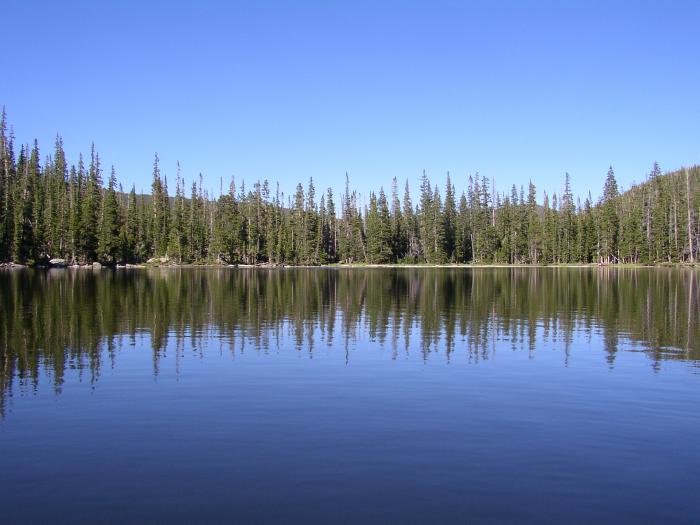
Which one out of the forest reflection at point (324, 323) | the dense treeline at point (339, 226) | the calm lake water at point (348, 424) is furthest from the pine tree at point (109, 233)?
the calm lake water at point (348, 424)

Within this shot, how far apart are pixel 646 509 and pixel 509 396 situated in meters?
7.07

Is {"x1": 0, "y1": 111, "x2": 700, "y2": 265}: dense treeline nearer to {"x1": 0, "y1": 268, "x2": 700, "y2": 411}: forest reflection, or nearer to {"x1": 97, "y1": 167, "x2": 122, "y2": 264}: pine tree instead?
{"x1": 97, "y1": 167, "x2": 122, "y2": 264}: pine tree

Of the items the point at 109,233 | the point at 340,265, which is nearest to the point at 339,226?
the point at 340,265

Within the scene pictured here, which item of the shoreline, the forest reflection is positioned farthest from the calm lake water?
the shoreline

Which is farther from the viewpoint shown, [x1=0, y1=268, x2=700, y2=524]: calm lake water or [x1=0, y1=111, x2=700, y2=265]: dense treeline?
[x1=0, y1=111, x2=700, y2=265]: dense treeline

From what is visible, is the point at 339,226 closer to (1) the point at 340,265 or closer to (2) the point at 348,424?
(1) the point at 340,265

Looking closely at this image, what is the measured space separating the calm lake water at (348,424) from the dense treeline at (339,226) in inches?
4111

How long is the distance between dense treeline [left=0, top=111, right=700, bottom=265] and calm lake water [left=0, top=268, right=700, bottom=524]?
104 m

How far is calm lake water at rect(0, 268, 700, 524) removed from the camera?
9281 mm

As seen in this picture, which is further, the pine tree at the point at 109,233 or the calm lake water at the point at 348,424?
the pine tree at the point at 109,233

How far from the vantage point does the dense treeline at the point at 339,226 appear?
12500cm

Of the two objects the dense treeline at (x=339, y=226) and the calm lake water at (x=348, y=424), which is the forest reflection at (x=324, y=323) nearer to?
the calm lake water at (x=348, y=424)

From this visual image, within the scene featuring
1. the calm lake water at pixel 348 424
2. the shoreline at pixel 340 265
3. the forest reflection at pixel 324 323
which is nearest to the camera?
the calm lake water at pixel 348 424

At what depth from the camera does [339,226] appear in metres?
166
